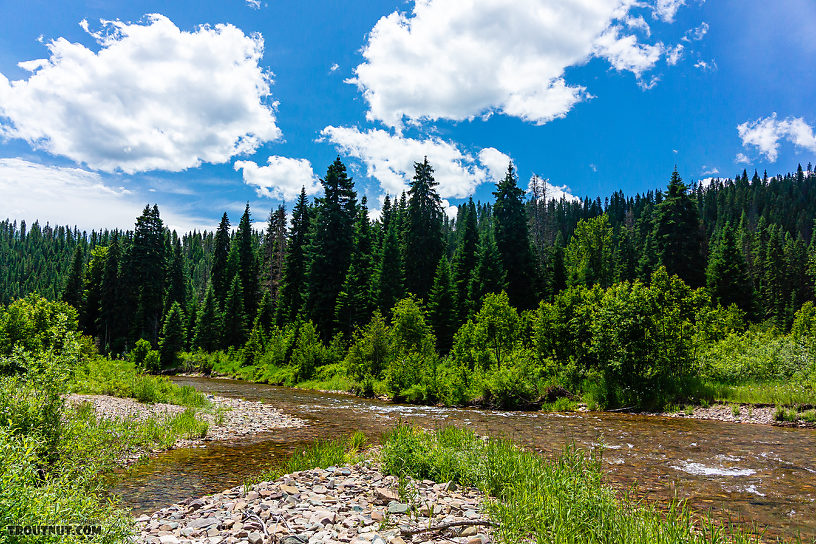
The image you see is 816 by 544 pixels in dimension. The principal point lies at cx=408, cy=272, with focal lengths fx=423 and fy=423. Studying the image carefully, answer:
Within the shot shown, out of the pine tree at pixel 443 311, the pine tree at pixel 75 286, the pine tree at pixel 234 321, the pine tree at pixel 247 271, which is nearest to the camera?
the pine tree at pixel 443 311

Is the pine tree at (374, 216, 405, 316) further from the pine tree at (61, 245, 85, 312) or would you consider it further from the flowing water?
the pine tree at (61, 245, 85, 312)

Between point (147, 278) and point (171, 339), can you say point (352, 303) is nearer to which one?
point (171, 339)

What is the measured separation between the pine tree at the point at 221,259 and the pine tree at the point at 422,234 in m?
35.9

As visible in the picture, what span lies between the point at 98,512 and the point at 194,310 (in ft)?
227

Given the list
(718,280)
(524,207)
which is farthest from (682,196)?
(524,207)

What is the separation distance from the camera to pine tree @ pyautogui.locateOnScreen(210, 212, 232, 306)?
72.9 metres

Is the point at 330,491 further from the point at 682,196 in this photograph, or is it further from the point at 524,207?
the point at 682,196

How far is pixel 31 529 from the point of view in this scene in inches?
160

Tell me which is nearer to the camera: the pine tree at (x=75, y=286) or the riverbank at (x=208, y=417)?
the riverbank at (x=208, y=417)

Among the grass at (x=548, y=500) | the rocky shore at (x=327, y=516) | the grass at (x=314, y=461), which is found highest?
the grass at (x=548, y=500)

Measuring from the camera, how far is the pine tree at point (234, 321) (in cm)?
5797

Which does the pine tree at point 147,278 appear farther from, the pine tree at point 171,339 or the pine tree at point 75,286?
the pine tree at point 75,286

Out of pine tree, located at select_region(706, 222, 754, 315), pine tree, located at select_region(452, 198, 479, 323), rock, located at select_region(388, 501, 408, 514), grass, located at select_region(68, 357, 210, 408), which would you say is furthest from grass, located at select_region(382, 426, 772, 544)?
pine tree, located at select_region(706, 222, 754, 315)

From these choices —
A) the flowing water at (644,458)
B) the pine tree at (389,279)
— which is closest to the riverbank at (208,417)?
the flowing water at (644,458)
